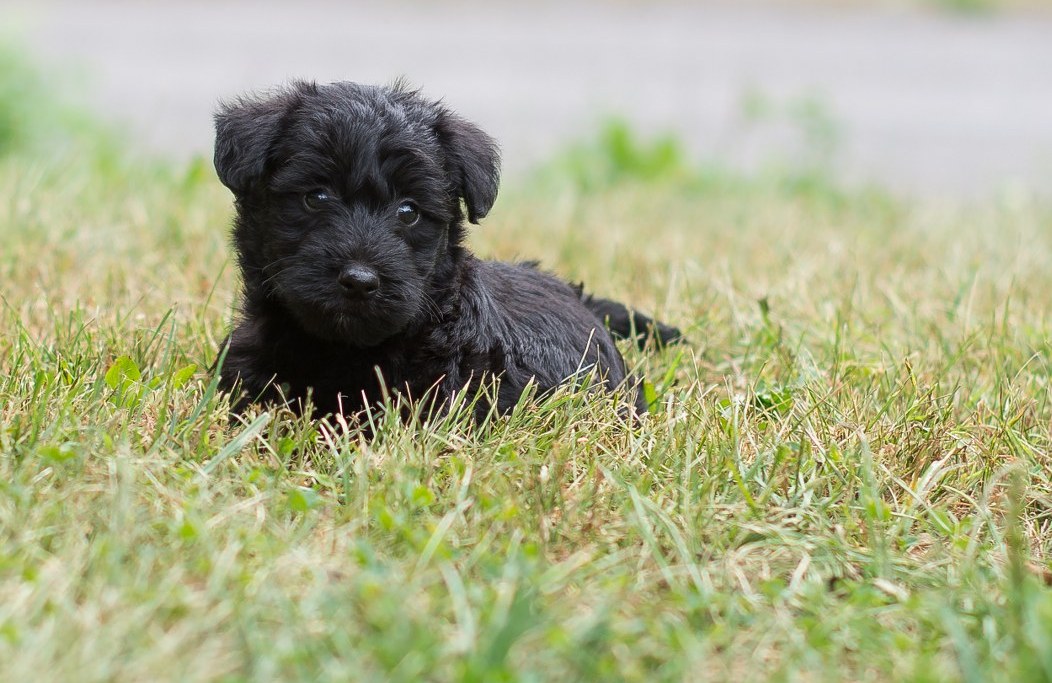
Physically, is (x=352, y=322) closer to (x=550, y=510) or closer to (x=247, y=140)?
A: (x=247, y=140)

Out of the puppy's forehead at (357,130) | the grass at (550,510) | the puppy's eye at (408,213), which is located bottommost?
the grass at (550,510)

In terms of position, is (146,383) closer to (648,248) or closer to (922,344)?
(922,344)

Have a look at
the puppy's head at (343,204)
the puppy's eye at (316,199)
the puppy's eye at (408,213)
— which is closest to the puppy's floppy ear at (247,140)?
the puppy's head at (343,204)

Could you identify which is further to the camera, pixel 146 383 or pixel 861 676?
pixel 146 383

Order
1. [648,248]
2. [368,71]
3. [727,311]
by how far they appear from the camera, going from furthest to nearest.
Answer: [368,71] < [648,248] < [727,311]

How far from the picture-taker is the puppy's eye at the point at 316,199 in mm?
3420

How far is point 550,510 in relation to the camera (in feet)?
9.94

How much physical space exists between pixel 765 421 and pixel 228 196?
4048 millimetres

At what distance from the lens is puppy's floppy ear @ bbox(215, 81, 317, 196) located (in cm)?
347

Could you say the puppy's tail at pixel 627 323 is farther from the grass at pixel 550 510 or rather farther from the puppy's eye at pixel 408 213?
the puppy's eye at pixel 408 213

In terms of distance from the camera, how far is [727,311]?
16.4 feet

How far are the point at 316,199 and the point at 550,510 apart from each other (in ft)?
3.59

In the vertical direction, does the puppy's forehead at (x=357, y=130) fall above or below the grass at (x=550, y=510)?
above

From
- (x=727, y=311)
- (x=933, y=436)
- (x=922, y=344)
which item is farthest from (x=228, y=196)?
(x=933, y=436)
